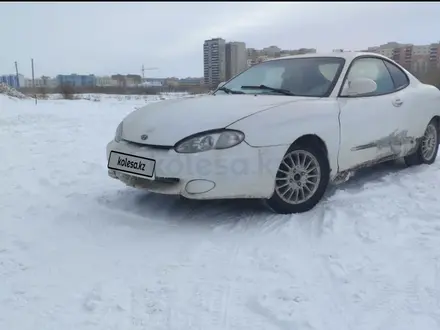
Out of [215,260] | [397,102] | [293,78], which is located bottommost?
[215,260]

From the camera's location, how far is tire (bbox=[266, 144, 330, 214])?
3193 mm

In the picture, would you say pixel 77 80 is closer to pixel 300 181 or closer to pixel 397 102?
pixel 397 102

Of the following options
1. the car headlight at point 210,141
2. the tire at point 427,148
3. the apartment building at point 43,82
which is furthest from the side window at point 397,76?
the apartment building at point 43,82

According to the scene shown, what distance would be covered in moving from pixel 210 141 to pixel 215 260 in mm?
862

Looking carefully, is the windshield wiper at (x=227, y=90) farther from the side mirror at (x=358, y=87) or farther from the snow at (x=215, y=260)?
the snow at (x=215, y=260)

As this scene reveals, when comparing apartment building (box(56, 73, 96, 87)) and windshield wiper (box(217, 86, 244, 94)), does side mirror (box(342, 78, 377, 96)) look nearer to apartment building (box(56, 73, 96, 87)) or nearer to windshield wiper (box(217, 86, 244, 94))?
windshield wiper (box(217, 86, 244, 94))

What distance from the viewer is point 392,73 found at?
14.7 feet

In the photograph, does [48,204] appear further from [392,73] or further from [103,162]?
[392,73]

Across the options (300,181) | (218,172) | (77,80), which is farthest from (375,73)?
(77,80)

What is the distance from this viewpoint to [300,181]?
3.29 meters

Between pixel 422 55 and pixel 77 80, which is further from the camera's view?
pixel 77 80

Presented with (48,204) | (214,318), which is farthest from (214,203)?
(214,318)

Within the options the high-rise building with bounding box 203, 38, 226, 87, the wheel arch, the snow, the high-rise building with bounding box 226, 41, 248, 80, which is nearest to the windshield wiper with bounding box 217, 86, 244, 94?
the wheel arch

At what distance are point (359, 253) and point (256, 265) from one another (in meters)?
0.66
